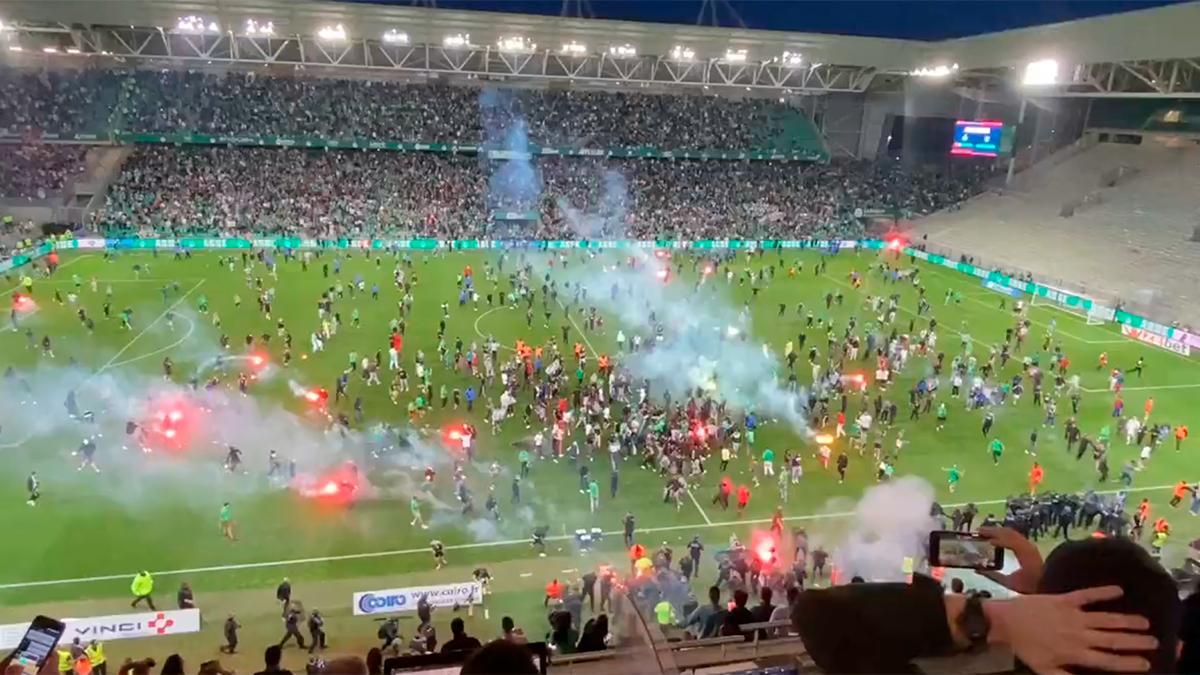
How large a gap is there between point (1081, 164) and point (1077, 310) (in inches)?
763

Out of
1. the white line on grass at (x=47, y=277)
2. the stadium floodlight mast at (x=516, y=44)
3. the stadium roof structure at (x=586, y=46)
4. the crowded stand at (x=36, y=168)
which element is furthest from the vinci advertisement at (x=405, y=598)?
the crowded stand at (x=36, y=168)

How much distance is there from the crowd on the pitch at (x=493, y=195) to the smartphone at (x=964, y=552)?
48.3m

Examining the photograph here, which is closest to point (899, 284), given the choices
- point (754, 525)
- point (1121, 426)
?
point (1121, 426)

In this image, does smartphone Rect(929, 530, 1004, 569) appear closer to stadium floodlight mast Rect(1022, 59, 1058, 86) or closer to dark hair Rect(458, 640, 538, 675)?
dark hair Rect(458, 640, 538, 675)

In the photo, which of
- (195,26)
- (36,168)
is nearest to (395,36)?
(195,26)

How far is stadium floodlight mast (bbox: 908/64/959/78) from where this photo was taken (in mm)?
50109

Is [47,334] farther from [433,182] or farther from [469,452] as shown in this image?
[433,182]

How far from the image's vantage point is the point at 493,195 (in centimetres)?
5578

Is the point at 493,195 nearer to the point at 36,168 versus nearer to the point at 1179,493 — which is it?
the point at 36,168

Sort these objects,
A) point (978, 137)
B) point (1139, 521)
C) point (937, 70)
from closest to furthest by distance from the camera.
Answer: point (1139, 521)
point (937, 70)
point (978, 137)

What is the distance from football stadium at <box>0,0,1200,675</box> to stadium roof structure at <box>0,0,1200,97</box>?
282 millimetres

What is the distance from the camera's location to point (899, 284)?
43438 millimetres

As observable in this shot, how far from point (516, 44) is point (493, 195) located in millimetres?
10834

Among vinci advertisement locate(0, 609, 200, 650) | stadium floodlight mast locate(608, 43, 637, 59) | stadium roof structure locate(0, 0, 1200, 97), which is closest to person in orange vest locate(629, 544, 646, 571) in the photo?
vinci advertisement locate(0, 609, 200, 650)
